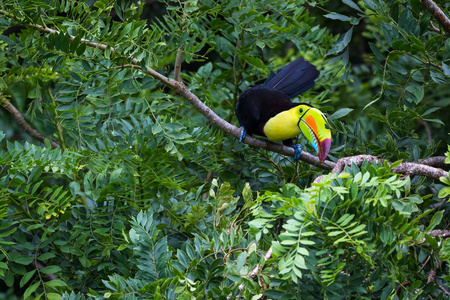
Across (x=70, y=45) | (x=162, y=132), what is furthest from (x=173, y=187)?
(x=70, y=45)

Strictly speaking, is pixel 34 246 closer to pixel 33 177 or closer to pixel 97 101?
pixel 33 177

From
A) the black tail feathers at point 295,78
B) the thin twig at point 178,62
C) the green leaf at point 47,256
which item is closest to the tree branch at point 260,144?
the thin twig at point 178,62

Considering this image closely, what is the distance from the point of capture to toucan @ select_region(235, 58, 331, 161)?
1.63 metres

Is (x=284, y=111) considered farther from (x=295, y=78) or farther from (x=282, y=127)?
(x=295, y=78)

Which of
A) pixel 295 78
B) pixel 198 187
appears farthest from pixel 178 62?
pixel 295 78

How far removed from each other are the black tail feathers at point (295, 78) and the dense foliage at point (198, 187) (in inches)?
2.6

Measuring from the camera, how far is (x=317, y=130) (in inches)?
62.4

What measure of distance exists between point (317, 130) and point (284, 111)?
0.86ft

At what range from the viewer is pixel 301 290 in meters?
0.96

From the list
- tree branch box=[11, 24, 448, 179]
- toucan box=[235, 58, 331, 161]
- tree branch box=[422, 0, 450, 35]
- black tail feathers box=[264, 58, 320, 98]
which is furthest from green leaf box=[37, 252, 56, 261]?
tree branch box=[422, 0, 450, 35]

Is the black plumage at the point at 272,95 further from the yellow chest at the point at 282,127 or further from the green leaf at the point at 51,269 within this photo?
the green leaf at the point at 51,269

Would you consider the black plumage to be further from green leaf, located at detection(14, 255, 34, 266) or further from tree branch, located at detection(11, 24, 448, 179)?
green leaf, located at detection(14, 255, 34, 266)

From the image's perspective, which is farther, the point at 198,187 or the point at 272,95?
the point at 272,95

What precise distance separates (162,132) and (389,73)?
2.21 ft
